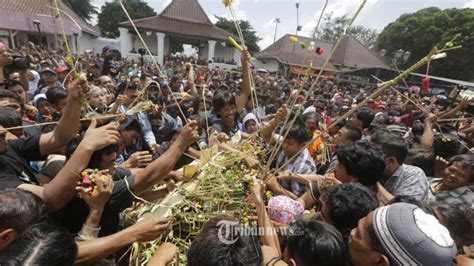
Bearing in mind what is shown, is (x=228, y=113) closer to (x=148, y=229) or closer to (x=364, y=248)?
(x=148, y=229)

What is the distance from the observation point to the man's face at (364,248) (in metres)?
1.39

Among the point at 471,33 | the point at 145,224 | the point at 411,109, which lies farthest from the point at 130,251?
the point at 471,33

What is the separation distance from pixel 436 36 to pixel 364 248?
144 ft

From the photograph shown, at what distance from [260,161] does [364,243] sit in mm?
1216

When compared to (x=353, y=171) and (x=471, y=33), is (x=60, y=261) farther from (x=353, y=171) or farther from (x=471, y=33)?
(x=471, y=33)

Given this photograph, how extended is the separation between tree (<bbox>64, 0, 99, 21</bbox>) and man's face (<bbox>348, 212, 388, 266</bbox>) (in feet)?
179

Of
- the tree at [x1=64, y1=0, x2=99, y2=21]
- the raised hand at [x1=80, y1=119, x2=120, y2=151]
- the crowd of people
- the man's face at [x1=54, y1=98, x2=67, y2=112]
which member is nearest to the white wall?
the tree at [x1=64, y1=0, x2=99, y2=21]

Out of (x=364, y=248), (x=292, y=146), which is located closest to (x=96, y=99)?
(x=292, y=146)

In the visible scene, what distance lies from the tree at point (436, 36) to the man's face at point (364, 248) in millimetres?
35547

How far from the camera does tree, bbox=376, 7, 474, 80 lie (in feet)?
107

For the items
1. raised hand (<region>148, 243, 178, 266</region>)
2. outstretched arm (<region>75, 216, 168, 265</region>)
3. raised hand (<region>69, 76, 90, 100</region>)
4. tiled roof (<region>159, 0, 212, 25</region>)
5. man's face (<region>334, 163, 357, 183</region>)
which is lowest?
raised hand (<region>148, 243, 178, 266</region>)

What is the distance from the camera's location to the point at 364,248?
1.43 m

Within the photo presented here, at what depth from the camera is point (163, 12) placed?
31047 millimetres

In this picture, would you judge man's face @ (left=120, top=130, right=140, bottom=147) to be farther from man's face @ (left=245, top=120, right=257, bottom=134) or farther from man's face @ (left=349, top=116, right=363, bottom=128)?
man's face @ (left=349, top=116, right=363, bottom=128)
